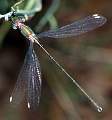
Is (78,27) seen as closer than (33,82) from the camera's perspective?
No

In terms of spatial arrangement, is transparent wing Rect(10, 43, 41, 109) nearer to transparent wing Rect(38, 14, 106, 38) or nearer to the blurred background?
transparent wing Rect(38, 14, 106, 38)

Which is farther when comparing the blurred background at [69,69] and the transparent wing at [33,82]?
the blurred background at [69,69]

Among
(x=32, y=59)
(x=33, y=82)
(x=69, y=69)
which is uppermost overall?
(x=32, y=59)

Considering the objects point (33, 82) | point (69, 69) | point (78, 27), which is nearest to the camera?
point (33, 82)

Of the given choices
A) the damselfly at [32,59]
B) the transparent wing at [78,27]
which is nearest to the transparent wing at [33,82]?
the damselfly at [32,59]

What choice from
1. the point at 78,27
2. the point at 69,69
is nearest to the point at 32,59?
the point at 78,27

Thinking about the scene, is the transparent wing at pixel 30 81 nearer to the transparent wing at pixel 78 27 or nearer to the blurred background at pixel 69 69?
the transparent wing at pixel 78 27

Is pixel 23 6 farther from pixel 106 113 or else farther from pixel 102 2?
pixel 106 113

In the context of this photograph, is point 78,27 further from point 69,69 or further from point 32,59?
point 69,69
